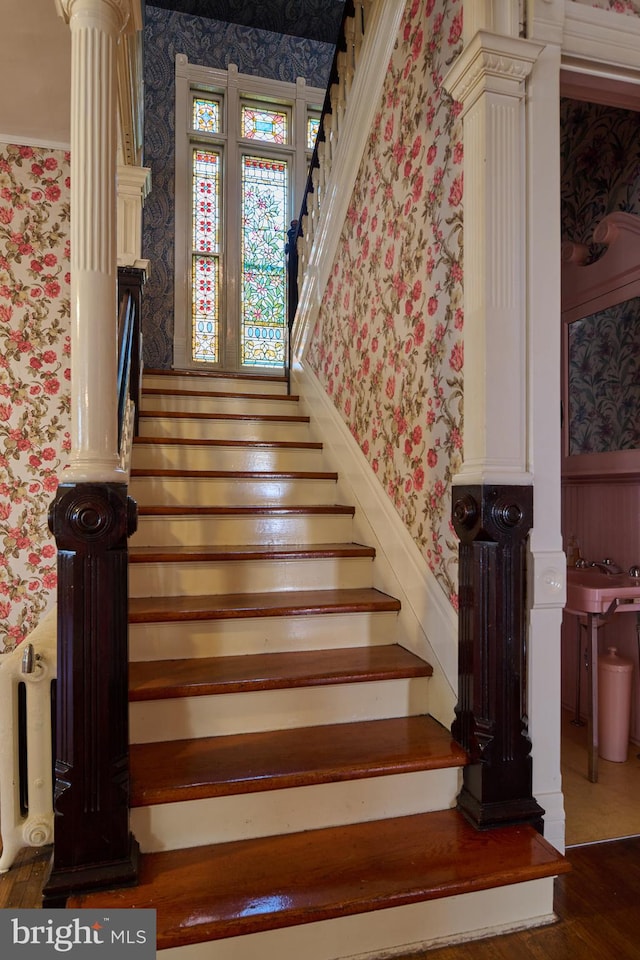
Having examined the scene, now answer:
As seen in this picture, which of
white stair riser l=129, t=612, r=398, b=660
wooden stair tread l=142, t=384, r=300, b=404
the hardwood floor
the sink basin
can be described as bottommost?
the hardwood floor

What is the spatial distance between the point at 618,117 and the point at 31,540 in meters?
3.40

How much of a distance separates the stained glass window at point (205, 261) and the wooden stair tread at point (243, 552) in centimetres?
278

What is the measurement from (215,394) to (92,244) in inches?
81.4

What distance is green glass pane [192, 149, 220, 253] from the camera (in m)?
4.97

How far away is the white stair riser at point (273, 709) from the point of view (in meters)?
1.79

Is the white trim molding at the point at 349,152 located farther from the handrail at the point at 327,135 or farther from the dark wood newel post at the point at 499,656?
the dark wood newel post at the point at 499,656

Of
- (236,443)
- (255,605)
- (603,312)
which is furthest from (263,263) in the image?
(255,605)

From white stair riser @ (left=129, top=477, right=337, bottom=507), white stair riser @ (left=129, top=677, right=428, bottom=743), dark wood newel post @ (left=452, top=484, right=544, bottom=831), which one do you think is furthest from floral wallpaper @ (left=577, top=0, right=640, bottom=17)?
white stair riser @ (left=129, top=677, right=428, bottom=743)

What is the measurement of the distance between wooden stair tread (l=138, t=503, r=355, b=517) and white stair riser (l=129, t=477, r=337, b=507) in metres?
0.06

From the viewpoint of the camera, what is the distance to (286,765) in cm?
165

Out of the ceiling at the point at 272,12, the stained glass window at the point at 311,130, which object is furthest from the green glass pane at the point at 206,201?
the ceiling at the point at 272,12

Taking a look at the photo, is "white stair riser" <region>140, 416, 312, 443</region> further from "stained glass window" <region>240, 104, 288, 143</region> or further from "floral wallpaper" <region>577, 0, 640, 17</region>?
"stained glass window" <region>240, 104, 288, 143</region>

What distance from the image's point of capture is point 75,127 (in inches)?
59.7

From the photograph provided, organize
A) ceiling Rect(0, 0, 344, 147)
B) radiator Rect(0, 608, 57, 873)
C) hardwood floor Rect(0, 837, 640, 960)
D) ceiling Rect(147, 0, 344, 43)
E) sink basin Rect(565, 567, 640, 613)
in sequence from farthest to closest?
ceiling Rect(147, 0, 344, 43), sink basin Rect(565, 567, 640, 613), ceiling Rect(0, 0, 344, 147), radiator Rect(0, 608, 57, 873), hardwood floor Rect(0, 837, 640, 960)
